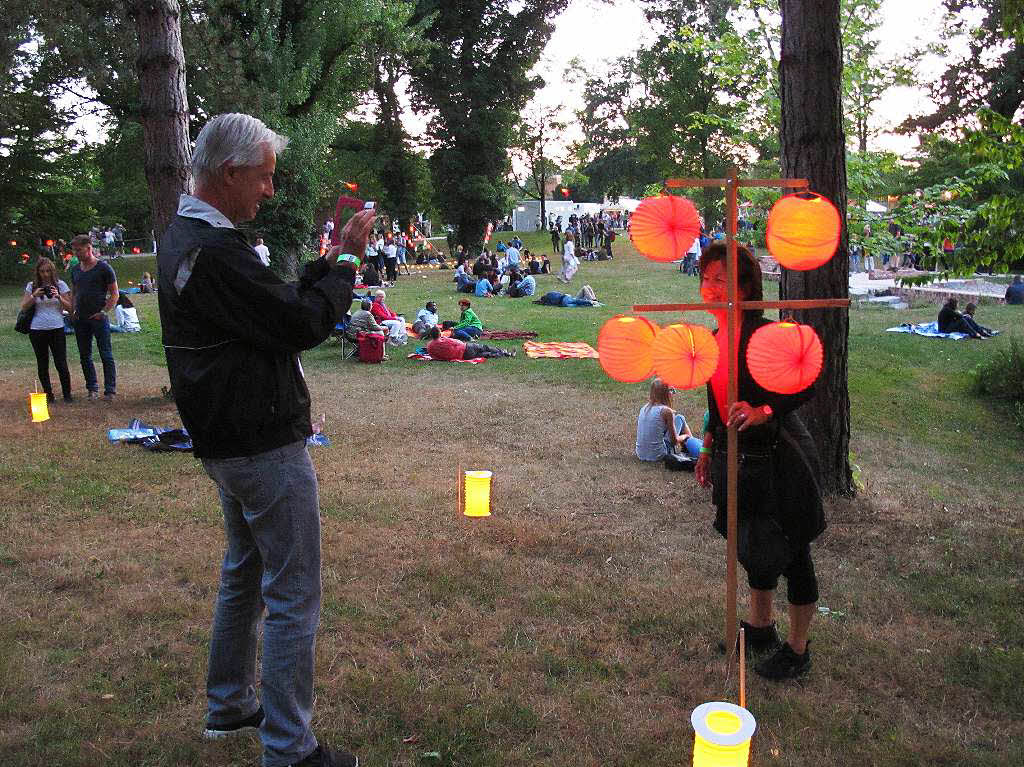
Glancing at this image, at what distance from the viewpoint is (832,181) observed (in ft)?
17.4

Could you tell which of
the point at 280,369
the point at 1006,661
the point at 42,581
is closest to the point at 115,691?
the point at 42,581

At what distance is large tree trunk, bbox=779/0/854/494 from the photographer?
520 centimetres

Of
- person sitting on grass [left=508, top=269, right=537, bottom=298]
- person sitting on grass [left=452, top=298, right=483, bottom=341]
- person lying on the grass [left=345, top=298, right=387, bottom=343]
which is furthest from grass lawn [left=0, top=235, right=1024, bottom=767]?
person sitting on grass [left=508, top=269, right=537, bottom=298]

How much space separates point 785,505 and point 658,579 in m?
1.30

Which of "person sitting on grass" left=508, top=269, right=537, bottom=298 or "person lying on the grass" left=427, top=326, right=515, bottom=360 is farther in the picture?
"person sitting on grass" left=508, top=269, right=537, bottom=298

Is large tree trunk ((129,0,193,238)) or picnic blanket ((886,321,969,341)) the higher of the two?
large tree trunk ((129,0,193,238))

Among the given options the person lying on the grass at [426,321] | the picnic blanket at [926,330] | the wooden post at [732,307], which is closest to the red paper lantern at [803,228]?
the wooden post at [732,307]

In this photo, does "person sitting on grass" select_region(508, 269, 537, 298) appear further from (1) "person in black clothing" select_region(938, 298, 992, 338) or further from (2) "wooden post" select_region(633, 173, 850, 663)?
(2) "wooden post" select_region(633, 173, 850, 663)

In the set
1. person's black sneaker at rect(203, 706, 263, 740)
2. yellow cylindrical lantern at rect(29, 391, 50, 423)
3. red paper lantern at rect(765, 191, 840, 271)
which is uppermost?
red paper lantern at rect(765, 191, 840, 271)

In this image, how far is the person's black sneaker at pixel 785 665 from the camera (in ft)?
10.9

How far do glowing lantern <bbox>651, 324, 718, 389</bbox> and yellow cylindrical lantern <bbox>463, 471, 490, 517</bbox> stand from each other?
248 centimetres

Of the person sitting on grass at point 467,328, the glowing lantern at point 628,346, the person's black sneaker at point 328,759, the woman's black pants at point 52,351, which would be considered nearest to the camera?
the person's black sneaker at point 328,759

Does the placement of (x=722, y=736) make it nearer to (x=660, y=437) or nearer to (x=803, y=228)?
→ (x=803, y=228)

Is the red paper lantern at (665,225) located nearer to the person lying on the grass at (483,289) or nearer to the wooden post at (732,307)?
the wooden post at (732,307)
